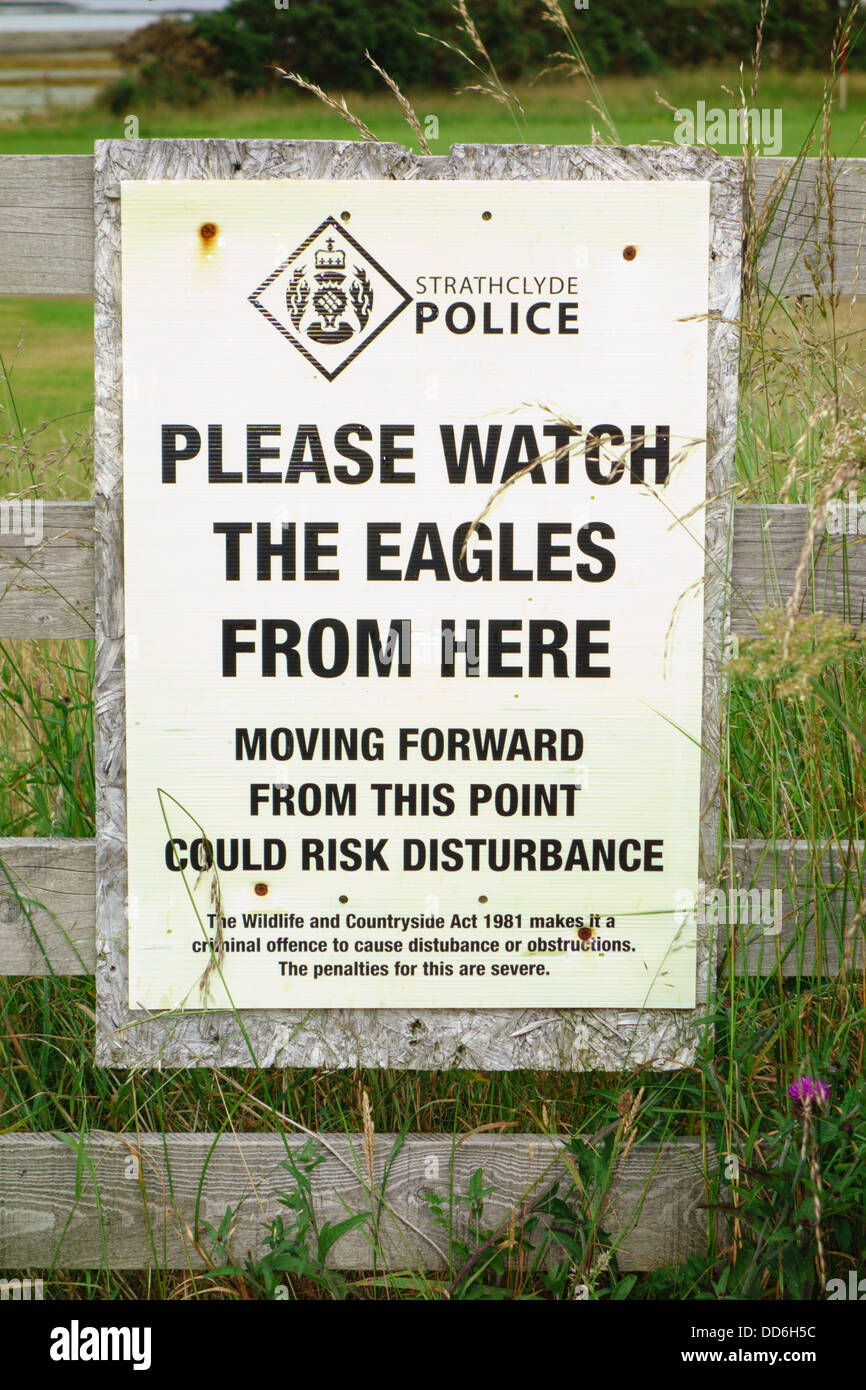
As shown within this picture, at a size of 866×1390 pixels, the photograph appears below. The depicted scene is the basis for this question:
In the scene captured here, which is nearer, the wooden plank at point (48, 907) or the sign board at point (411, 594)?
the sign board at point (411, 594)

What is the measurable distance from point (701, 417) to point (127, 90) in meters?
26.6

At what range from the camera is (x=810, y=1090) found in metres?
1.92

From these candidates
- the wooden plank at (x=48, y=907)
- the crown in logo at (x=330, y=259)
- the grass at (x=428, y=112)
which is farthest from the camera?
the grass at (x=428, y=112)

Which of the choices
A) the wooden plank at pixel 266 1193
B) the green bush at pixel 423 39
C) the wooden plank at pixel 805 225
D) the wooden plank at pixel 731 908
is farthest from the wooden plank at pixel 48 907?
the green bush at pixel 423 39

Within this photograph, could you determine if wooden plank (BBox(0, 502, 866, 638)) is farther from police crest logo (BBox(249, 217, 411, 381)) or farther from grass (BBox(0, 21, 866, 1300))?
police crest logo (BBox(249, 217, 411, 381))

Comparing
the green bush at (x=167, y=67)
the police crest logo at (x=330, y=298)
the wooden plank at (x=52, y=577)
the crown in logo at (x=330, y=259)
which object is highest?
the green bush at (x=167, y=67)

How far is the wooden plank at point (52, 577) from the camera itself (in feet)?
7.22

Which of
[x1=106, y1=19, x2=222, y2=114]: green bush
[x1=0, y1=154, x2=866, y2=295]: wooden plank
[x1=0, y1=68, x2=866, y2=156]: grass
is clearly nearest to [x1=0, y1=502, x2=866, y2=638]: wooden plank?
[x1=0, y1=154, x2=866, y2=295]: wooden plank

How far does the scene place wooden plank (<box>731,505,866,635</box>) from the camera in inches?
87.3

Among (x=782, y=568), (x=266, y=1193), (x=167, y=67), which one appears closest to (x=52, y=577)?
Answer: (x=266, y=1193)

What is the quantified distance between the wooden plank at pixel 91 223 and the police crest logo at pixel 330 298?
201mm

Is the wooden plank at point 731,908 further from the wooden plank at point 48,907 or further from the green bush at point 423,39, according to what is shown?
the green bush at point 423,39

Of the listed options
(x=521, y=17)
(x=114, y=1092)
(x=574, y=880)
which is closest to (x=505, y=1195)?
(x=574, y=880)

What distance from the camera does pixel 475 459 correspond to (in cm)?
219
